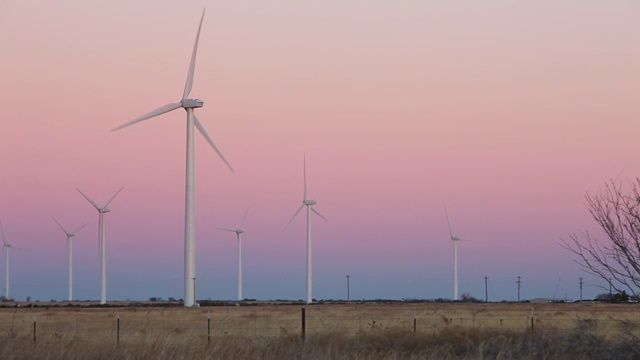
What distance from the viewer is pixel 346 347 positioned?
26906mm

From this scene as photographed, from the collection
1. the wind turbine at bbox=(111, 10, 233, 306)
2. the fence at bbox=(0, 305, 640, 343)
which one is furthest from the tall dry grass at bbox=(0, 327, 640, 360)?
the wind turbine at bbox=(111, 10, 233, 306)

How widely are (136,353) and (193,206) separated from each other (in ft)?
207

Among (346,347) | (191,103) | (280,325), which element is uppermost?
(191,103)

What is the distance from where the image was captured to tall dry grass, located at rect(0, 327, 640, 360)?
2133cm

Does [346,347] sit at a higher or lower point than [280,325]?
higher

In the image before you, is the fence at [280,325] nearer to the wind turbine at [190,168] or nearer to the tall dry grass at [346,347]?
the tall dry grass at [346,347]

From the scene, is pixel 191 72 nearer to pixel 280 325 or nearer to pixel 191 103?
pixel 191 103

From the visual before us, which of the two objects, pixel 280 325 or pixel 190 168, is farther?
pixel 190 168

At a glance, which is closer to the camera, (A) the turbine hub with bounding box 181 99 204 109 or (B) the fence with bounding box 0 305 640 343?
(B) the fence with bounding box 0 305 640 343

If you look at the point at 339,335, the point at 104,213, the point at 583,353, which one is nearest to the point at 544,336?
the point at 583,353

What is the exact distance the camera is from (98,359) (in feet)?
69.7

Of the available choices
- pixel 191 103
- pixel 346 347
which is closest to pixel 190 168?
pixel 191 103

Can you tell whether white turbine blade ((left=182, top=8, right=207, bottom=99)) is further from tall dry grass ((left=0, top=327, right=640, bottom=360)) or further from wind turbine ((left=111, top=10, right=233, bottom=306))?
tall dry grass ((left=0, top=327, right=640, bottom=360))

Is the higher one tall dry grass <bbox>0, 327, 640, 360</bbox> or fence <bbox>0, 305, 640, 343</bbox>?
tall dry grass <bbox>0, 327, 640, 360</bbox>
